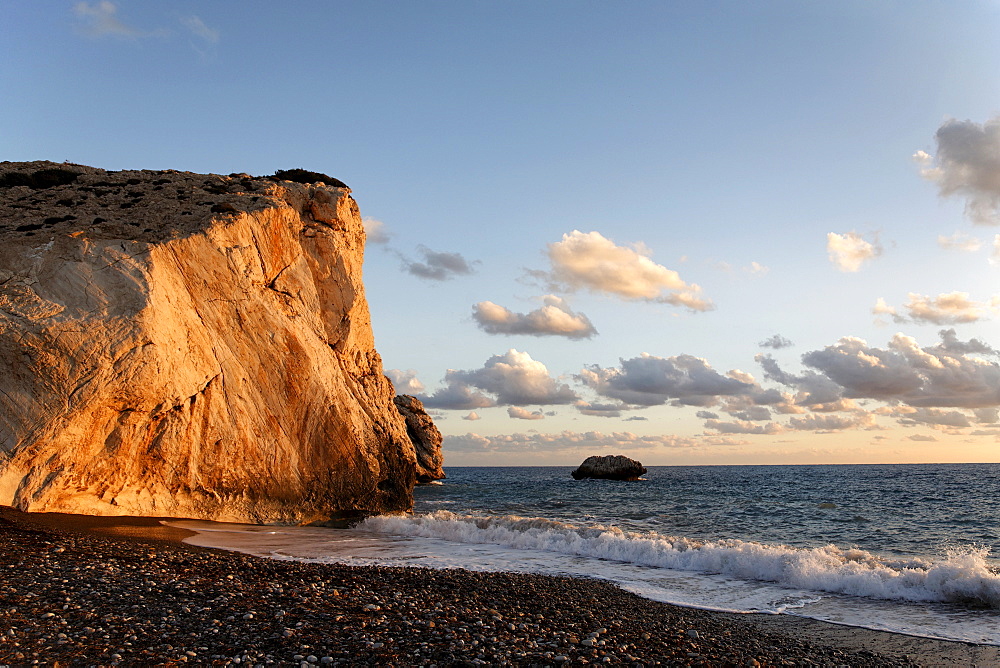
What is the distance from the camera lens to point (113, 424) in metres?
17.1

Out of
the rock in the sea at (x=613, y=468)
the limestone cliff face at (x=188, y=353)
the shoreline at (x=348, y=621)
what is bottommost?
the rock in the sea at (x=613, y=468)

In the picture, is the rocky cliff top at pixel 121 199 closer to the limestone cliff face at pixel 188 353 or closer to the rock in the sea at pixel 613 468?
A: the limestone cliff face at pixel 188 353

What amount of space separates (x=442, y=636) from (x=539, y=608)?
110 inches

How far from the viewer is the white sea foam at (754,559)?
43.0 feet

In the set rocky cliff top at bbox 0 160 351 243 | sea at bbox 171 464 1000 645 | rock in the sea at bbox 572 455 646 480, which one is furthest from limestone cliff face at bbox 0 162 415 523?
rock in the sea at bbox 572 455 646 480

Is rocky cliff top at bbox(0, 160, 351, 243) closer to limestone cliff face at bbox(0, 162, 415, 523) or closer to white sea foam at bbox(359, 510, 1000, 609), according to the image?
limestone cliff face at bbox(0, 162, 415, 523)

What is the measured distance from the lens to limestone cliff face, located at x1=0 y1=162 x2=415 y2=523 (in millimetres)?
16047

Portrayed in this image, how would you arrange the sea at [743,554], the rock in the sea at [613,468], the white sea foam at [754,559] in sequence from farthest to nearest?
1. the rock in the sea at [613,468]
2. the white sea foam at [754,559]
3. the sea at [743,554]

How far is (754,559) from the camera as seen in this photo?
1573 cm

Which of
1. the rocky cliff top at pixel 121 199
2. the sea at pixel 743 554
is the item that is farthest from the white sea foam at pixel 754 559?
the rocky cliff top at pixel 121 199

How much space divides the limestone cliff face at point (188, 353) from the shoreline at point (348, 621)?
174 inches

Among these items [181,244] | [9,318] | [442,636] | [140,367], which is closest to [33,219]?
[181,244]

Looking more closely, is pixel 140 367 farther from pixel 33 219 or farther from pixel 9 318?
pixel 33 219

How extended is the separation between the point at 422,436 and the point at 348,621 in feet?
213
